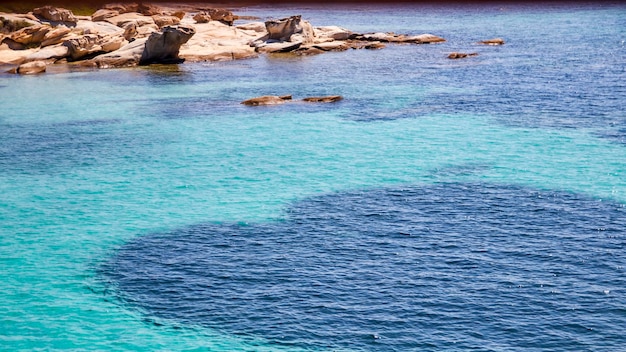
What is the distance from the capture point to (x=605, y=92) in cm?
7462

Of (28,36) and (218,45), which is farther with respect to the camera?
(218,45)

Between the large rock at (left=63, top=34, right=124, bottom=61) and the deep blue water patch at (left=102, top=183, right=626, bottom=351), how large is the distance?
68246 millimetres

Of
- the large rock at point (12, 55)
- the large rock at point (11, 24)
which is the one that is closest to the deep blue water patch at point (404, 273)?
the large rock at point (12, 55)

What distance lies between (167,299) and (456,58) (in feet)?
253

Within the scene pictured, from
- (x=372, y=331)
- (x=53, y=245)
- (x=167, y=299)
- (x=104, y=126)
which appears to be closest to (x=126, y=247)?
(x=53, y=245)

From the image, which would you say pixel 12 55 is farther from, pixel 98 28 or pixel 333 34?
pixel 333 34

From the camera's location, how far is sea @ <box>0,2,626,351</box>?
1174 inches

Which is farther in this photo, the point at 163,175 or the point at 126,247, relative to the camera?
→ the point at 163,175

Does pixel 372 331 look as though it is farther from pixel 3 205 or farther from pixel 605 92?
pixel 605 92

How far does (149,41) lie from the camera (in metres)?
101

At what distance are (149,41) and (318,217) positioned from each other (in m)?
65.2

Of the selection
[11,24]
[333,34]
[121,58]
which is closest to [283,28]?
[333,34]

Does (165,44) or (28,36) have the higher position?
(28,36)

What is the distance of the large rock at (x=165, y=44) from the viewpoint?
328 feet
